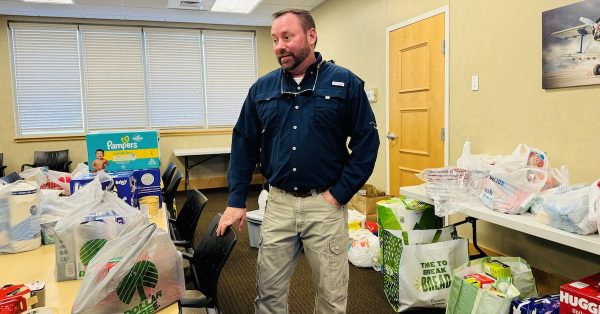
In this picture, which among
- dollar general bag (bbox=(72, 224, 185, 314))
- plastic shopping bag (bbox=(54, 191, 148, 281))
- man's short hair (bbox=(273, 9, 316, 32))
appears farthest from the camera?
man's short hair (bbox=(273, 9, 316, 32))

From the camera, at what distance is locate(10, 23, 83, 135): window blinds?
5.65 meters

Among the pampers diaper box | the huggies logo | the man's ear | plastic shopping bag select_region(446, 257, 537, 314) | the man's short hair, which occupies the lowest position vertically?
plastic shopping bag select_region(446, 257, 537, 314)

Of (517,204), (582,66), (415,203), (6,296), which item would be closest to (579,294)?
(517,204)

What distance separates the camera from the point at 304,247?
1.59 metres

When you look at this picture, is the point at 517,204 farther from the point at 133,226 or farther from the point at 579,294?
the point at 133,226

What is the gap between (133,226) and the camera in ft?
4.40

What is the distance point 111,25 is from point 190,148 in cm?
211

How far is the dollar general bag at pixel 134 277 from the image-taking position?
3.40 ft

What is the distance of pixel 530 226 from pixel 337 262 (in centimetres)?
100

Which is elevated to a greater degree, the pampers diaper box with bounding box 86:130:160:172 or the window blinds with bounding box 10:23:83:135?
the window blinds with bounding box 10:23:83:135

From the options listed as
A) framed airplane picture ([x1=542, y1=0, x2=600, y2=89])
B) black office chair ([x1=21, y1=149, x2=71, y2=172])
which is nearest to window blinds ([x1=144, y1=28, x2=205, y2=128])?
black office chair ([x1=21, y1=149, x2=71, y2=172])

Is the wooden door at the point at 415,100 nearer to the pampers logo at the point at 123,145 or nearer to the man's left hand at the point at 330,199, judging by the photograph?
the man's left hand at the point at 330,199

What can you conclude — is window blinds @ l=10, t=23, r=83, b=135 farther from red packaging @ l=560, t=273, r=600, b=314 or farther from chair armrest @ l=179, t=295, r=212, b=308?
red packaging @ l=560, t=273, r=600, b=314

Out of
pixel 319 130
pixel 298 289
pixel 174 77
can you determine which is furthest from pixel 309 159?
pixel 174 77
